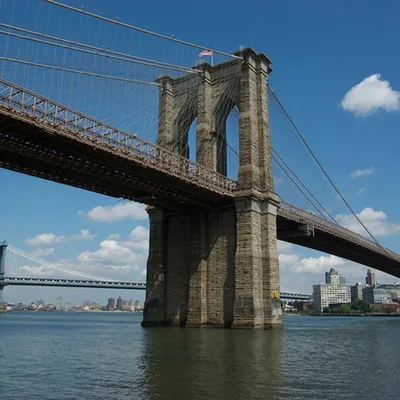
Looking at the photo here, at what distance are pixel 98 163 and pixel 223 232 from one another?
1373 cm

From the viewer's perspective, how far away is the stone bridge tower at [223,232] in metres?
42.3

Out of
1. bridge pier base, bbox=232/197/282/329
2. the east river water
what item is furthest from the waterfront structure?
the east river water

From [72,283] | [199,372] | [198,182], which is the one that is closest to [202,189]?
[198,182]

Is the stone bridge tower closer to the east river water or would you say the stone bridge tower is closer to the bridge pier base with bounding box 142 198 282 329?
the bridge pier base with bounding box 142 198 282 329

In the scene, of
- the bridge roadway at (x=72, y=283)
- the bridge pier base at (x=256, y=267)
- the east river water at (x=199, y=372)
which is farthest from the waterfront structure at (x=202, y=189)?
the bridge roadway at (x=72, y=283)

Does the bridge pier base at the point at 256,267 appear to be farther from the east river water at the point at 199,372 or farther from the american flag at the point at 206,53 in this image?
the american flag at the point at 206,53

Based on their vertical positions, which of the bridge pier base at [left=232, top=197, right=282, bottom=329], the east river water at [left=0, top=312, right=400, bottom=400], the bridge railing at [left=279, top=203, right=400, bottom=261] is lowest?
the east river water at [left=0, top=312, right=400, bottom=400]

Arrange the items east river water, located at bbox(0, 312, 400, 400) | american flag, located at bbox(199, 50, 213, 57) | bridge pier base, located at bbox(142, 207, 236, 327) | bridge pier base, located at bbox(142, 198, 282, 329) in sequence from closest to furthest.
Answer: east river water, located at bbox(0, 312, 400, 400) < bridge pier base, located at bbox(142, 198, 282, 329) < bridge pier base, located at bbox(142, 207, 236, 327) < american flag, located at bbox(199, 50, 213, 57)

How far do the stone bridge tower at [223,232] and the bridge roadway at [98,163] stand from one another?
213cm

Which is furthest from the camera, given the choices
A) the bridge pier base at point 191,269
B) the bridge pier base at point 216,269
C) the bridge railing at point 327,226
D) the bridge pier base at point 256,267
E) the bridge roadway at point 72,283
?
the bridge roadway at point 72,283

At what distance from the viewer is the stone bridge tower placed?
42344mm

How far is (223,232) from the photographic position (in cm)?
4447

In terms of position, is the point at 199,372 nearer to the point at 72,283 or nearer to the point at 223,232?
the point at 223,232

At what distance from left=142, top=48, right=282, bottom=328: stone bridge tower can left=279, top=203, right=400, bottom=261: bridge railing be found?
763 cm
